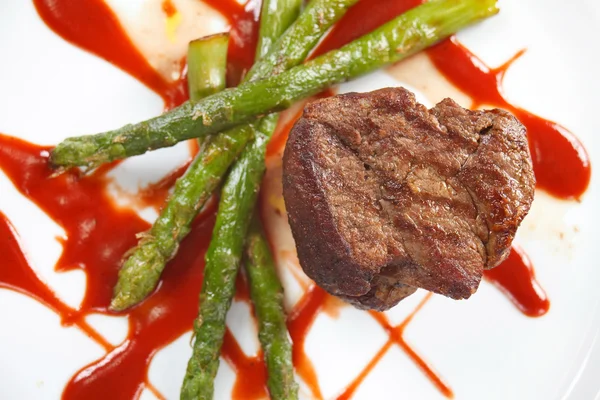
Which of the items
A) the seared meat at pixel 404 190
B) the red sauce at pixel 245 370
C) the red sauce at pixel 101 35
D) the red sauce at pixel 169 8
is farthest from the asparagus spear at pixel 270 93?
the red sauce at pixel 245 370

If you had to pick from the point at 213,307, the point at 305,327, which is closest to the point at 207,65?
the point at 213,307

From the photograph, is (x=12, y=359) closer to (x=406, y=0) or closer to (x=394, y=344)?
(x=394, y=344)

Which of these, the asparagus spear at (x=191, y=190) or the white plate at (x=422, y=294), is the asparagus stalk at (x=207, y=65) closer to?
the asparagus spear at (x=191, y=190)

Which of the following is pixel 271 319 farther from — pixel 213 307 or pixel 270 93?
pixel 270 93

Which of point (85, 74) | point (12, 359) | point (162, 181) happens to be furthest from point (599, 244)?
point (12, 359)

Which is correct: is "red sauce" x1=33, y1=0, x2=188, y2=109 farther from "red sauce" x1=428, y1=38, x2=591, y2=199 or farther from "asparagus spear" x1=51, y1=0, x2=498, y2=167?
"red sauce" x1=428, y1=38, x2=591, y2=199
